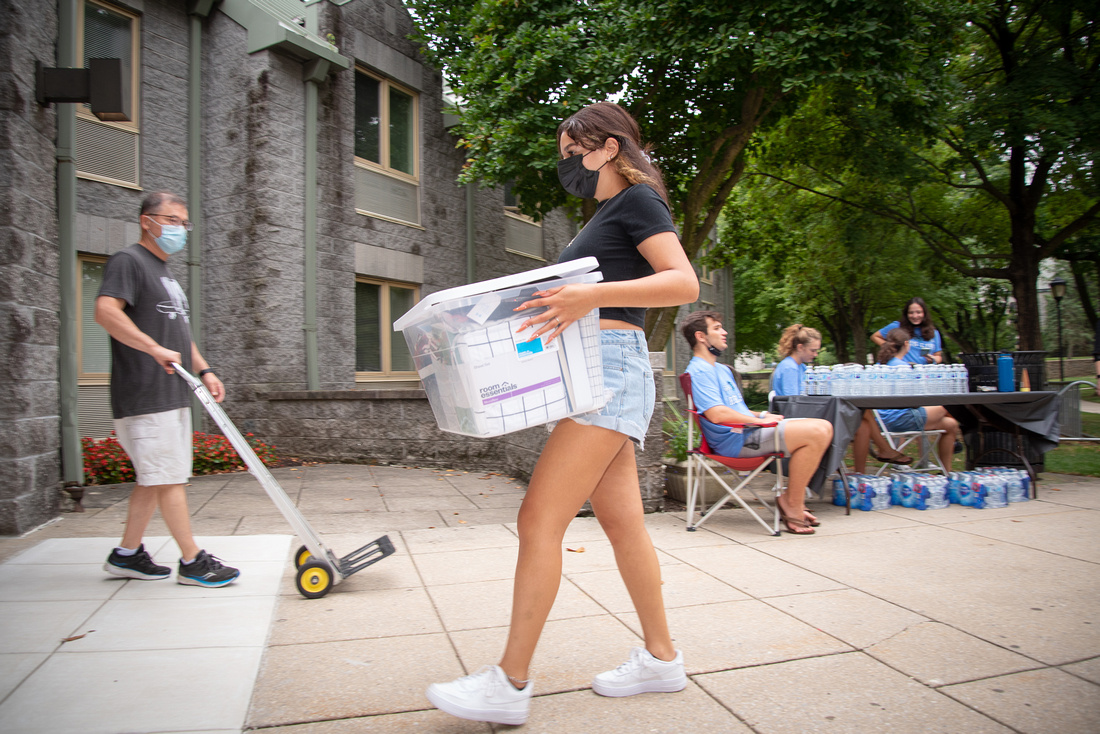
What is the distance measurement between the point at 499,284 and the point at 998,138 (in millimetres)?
13597

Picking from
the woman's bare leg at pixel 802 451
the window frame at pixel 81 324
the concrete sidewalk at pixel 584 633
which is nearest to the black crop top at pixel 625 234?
the concrete sidewalk at pixel 584 633

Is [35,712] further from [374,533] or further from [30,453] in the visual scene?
[30,453]

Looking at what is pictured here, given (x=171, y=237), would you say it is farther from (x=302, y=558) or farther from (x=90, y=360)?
(x=90, y=360)

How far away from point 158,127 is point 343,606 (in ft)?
27.5

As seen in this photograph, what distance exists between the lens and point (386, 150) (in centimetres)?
1169

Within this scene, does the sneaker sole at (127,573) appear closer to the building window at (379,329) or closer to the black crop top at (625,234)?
the black crop top at (625,234)

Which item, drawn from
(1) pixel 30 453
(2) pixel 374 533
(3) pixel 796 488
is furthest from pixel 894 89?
(1) pixel 30 453

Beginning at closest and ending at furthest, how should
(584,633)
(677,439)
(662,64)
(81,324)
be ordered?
1. (584,633)
2. (677,439)
3. (81,324)
4. (662,64)

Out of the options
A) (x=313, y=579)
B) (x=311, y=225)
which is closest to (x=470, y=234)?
(x=311, y=225)

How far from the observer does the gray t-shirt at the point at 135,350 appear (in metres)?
3.54

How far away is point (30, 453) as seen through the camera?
489 centimetres

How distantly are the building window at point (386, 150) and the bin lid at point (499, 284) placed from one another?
379 inches

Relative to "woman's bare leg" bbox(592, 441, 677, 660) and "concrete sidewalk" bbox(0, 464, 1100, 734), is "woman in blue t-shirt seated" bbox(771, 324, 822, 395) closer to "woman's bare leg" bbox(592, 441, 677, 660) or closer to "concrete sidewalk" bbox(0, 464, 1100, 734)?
"concrete sidewalk" bbox(0, 464, 1100, 734)

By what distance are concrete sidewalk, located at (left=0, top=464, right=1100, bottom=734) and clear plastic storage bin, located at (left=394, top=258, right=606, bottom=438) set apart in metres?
1.03
